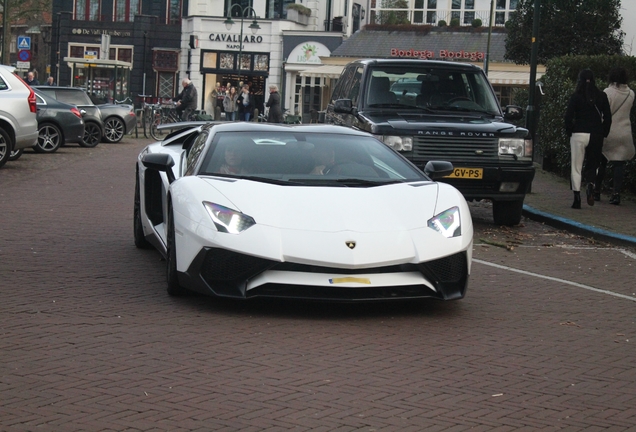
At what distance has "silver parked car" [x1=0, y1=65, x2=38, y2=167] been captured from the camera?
59.9 ft

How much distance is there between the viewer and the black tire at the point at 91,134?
1056 inches

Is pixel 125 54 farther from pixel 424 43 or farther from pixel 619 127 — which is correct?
pixel 619 127

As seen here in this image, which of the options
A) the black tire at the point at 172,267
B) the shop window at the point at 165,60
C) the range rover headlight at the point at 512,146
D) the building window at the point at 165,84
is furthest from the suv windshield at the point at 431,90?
the building window at the point at 165,84

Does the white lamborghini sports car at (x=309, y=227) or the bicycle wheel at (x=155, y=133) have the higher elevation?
the white lamborghini sports car at (x=309, y=227)

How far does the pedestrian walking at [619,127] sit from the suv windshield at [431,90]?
229cm

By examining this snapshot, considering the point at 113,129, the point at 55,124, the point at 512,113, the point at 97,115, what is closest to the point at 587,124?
the point at 512,113

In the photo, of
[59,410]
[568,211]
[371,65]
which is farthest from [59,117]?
[59,410]

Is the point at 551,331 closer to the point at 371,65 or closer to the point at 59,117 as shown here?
the point at 371,65

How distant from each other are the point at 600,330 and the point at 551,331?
36 centimetres

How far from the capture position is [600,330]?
22.7 ft

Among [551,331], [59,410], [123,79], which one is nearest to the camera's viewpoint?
[59,410]

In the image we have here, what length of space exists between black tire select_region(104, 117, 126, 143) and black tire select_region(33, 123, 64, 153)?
4.97m

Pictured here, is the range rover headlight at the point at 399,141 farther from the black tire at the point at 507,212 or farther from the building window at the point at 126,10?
the building window at the point at 126,10

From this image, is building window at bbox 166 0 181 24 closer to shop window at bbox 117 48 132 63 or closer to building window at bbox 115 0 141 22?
building window at bbox 115 0 141 22
